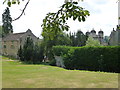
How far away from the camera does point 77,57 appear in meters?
32.0

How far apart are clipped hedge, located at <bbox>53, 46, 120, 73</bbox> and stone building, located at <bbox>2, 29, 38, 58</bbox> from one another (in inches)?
942

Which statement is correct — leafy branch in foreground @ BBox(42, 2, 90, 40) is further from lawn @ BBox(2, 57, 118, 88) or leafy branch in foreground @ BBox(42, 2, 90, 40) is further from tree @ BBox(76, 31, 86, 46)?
tree @ BBox(76, 31, 86, 46)

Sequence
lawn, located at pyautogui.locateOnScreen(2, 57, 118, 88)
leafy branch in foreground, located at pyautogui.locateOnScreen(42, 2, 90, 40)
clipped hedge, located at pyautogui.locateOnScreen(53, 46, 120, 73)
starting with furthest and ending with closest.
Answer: clipped hedge, located at pyautogui.locateOnScreen(53, 46, 120, 73) → lawn, located at pyautogui.locateOnScreen(2, 57, 118, 88) → leafy branch in foreground, located at pyautogui.locateOnScreen(42, 2, 90, 40)

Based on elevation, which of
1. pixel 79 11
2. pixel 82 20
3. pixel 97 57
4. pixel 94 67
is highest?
pixel 79 11

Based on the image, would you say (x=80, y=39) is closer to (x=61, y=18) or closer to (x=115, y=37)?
(x=115, y=37)

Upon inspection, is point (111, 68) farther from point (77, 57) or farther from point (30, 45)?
point (30, 45)

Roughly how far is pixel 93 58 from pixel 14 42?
35343 millimetres

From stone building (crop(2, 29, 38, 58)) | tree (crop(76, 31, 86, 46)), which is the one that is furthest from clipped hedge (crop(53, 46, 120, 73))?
tree (crop(76, 31, 86, 46))

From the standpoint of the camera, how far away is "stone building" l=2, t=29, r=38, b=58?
54.7m

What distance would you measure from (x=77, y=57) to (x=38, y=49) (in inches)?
650

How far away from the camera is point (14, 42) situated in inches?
2205

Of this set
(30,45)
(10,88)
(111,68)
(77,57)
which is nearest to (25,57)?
(30,45)

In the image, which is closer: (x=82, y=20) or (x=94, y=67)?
(x=82, y=20)

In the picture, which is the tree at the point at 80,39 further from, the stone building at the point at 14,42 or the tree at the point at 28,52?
the tree at the point at 28,52
